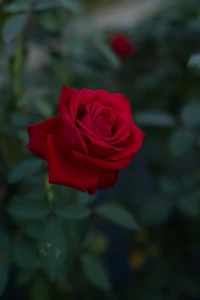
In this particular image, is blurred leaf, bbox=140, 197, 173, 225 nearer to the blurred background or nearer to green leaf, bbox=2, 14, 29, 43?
the blurred background

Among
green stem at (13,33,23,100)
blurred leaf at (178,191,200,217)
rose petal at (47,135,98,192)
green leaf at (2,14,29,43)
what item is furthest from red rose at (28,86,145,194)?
blurred leaf at (178,191,200,217)

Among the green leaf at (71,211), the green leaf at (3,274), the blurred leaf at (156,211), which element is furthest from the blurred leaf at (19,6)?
the blurred leaf at (156,211)

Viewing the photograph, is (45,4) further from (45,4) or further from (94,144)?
(94,144)

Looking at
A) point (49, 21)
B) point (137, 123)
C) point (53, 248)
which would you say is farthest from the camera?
point (137, 123)

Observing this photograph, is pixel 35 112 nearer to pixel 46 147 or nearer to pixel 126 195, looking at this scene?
pixel 46 147

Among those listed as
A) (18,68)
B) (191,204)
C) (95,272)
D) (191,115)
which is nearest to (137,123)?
(191,115)

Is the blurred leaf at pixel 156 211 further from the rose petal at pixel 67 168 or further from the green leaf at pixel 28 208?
the rose petal at pixel 67 168
